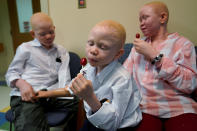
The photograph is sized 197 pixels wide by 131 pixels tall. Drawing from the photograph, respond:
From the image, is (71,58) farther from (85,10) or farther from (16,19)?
(16,19)

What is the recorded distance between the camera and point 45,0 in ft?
4.99

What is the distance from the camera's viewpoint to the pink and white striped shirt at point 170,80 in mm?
785

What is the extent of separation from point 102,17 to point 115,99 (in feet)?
3.11

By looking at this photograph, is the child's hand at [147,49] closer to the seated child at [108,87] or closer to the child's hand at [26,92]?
the seated child at [108,87]

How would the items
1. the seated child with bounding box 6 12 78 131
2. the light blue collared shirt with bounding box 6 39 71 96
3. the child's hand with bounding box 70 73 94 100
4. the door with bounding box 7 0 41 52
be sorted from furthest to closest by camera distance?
the door with bounding box 7 0 41 52
the light blue collared shirt with bounding box 6 39 71 96
the seated child with bounding box 6 12 78 131
the child's hand with bounding box 70 73 94 100

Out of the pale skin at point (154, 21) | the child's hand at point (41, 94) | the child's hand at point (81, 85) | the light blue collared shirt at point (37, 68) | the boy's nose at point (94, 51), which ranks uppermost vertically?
the pale skin at point (154, 21)

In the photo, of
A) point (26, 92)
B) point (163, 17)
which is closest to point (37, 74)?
point (26, 92)

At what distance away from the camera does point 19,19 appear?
3.19m

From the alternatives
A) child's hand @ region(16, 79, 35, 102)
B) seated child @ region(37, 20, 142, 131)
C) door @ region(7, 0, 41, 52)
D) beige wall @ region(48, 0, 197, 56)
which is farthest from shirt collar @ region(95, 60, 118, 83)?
door @ region(7, 0, 41, 52)

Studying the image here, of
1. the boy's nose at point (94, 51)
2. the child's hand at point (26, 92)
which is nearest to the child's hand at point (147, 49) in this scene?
the boy's nose at point (94, 51)

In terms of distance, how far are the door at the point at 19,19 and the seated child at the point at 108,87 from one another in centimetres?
285

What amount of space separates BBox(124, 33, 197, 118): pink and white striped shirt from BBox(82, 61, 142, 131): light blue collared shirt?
6.1 inches

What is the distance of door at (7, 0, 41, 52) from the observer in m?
3.09

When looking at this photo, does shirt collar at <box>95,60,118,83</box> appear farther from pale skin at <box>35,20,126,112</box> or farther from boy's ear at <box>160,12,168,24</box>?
boy's ear at <box>160,12,168,24</box>
